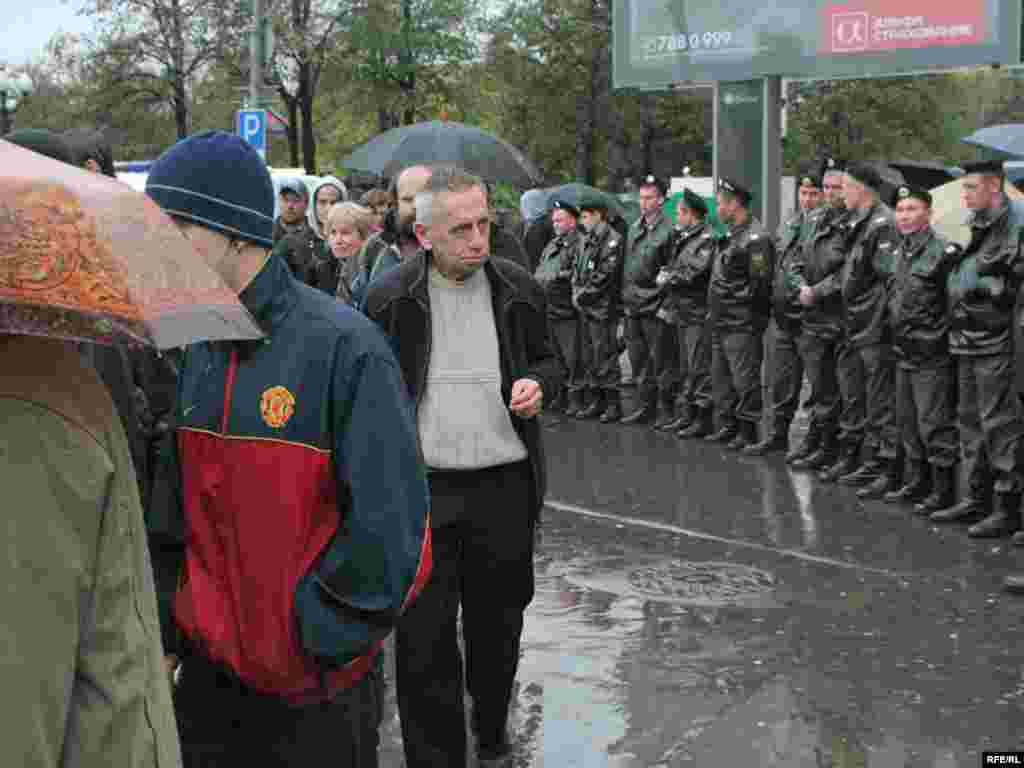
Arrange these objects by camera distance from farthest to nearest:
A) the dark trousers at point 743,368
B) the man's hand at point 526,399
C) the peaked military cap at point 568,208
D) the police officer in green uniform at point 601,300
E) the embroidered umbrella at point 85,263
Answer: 1. the peaked military cap at point 568,208
2. the police officer in green uniform at point 601,300
3. the dark trousers at point 743,368
4. the man's hand at point 526,399
5. the embroidered umbrella at point 85,263

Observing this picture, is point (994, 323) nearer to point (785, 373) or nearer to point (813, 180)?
point (785, 373)

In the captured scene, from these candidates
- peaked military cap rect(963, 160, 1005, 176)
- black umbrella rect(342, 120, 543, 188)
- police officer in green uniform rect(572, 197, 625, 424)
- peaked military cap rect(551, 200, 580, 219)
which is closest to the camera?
peaked military cap rect(963, 160, 1005, 176)

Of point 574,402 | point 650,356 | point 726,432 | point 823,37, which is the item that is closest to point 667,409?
point 650,356

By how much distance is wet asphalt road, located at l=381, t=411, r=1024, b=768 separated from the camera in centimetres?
587

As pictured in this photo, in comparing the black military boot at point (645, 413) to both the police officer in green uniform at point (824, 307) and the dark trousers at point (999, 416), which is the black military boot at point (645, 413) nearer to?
the police officer in green uniform at point (824, 307)

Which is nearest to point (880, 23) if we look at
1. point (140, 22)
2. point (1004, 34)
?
point (1004, 34)

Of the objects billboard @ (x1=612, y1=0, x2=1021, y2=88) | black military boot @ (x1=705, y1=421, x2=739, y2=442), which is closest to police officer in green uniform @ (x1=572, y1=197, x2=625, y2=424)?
black military boot @ (x1=705, y1=421, x2=739, y2=442)

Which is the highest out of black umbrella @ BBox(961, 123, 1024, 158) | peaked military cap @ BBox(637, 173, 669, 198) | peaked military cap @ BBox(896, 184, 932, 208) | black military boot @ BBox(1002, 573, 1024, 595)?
black umbrella @ BBox(961, 123, 1024, 158)

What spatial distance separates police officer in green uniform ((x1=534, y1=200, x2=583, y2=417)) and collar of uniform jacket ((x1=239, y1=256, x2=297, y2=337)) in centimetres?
1183

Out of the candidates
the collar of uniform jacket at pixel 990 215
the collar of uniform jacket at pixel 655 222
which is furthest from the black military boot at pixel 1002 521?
the collar of uniform jacket at pixel 655 222

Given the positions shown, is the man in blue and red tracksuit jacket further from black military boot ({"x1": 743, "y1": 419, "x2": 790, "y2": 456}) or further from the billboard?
the billboard

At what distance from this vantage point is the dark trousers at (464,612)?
524 cm

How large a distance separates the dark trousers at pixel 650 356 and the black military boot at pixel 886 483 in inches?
145

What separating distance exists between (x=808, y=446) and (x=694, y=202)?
2.53 metres
